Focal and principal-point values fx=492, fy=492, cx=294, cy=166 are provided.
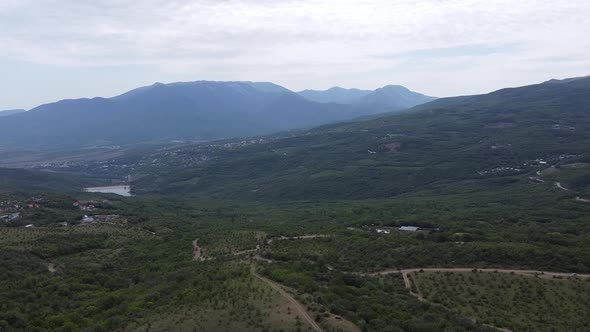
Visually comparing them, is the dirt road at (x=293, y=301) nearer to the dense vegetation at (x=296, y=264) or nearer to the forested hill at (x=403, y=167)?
the dense vegetation at (x=296, y=264)

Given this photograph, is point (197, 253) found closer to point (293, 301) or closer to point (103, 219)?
point (293, 301)

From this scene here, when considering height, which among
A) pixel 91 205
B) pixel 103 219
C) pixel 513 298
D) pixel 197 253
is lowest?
pixel 513 298

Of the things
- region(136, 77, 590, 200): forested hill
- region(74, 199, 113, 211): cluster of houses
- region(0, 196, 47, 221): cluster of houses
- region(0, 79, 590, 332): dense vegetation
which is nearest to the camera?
region(0, 79, 590, 332): dense vegetation

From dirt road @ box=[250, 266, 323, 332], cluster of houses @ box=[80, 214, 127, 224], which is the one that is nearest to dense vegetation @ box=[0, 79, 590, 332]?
Result: dirt road @ box=[250, 266, 323, 332]

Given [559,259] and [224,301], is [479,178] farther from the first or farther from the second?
[224,301]

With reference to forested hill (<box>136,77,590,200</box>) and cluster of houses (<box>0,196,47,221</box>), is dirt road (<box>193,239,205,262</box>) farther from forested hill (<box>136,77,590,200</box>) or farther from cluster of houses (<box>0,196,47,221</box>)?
forested hill (<box>136,77,590,200</box>)

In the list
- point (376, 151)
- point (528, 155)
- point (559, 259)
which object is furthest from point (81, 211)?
point (528, 155)

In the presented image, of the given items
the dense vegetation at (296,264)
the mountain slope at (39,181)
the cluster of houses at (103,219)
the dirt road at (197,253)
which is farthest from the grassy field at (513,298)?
the mountain slope at (39,181)

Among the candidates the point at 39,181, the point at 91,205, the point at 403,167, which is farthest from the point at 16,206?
the point at 403,167

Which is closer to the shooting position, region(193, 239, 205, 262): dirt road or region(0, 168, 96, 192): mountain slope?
region(193, 239, 205, 262): dirt road
